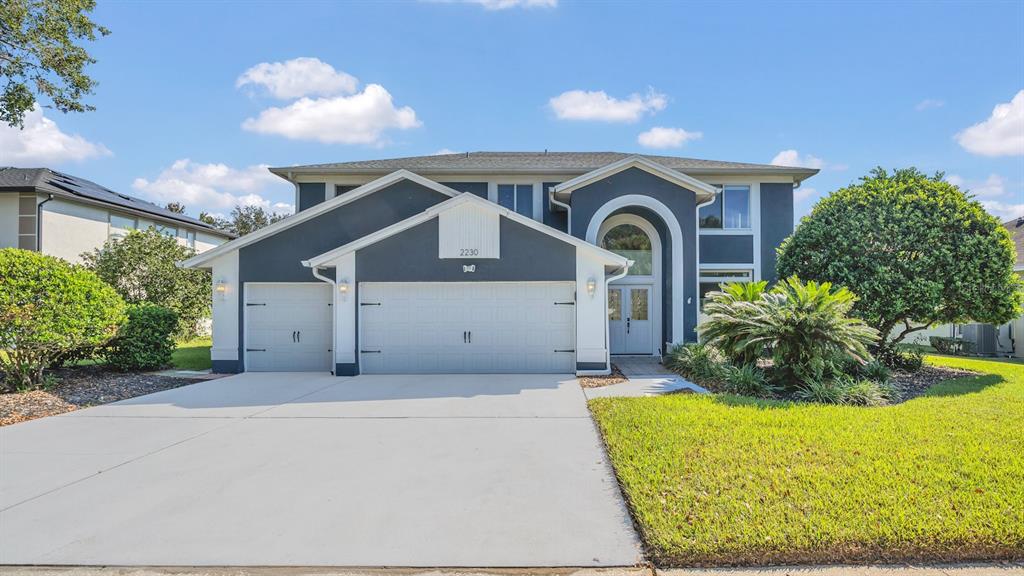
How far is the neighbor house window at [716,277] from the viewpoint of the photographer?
1423 centimetres

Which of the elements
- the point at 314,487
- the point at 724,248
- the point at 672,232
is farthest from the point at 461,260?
the point at 724,248

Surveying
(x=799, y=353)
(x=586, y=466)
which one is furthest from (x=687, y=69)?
(x=586, y=466)

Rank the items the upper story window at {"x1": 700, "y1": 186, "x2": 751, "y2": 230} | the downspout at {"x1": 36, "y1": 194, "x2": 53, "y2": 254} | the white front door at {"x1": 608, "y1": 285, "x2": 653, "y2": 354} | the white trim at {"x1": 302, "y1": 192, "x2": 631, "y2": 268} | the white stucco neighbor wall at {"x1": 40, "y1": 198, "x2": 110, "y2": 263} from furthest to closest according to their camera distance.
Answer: the white stucco neighbor wall at {"x1": 40, "y1": 198, "x2": 110, "y2": 263} → the downspout at {"x1": 36, "y1": 194, "x2": 53, "y2": 254} → the upper story window at {"x1": 700, "y1": 186, "x2": 751, "y2": 230} → the white front door at {"x1": 608, "y1": 285, "x2": 653, "y2": 354} → the white trim at {"x1": 302, "y1": 192, "x2": 631, "y2": 268}

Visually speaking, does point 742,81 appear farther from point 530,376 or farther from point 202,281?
point 202,281

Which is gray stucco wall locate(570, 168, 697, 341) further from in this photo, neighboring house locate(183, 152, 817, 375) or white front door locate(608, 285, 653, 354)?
white front door locate(608, 285, 653, 354)

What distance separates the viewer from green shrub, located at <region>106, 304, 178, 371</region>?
35.8 ft

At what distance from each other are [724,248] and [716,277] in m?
0.91

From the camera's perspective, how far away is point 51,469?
5059mm

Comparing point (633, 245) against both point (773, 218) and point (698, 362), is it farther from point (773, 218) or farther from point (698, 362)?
point (698, 362)

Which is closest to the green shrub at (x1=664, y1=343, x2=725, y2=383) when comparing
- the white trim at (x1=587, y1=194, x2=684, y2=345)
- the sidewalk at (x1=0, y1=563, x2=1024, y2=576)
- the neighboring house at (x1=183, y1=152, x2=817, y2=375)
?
the white trim at (x1=587, y1=194, x2=684, y2=345)

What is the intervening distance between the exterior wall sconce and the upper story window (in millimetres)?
13374

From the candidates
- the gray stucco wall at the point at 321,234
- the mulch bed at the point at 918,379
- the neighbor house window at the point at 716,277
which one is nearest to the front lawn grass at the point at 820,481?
the mulch bed at the point at 918,379

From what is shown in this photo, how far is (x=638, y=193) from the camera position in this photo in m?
12.6

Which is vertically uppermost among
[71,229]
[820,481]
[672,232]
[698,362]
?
[71,229]
